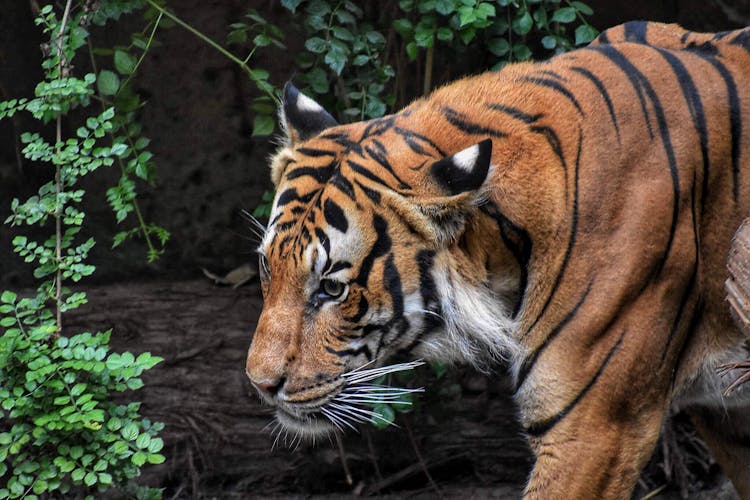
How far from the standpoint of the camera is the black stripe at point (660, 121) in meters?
2.96

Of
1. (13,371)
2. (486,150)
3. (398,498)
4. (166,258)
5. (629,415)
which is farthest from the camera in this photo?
(166,258)

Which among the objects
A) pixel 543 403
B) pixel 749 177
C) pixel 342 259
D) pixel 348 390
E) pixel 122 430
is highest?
pixel 749 177

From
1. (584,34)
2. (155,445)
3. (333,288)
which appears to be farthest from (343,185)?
(584,34)

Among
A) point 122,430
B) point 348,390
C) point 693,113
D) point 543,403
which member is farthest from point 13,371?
point 693,113

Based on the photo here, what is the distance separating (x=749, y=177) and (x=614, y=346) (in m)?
0.73

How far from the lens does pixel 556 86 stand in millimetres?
3146

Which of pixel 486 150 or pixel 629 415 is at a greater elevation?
pixel 486 150

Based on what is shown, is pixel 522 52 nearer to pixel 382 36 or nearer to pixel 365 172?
pixel 382 36

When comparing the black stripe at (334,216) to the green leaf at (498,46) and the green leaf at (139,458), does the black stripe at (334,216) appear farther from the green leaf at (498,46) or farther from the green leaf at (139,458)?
the green leaf at (498,46)

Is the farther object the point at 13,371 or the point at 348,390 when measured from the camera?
the point at 13,371

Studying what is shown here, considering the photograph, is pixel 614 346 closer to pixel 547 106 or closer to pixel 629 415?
pixel 629 415

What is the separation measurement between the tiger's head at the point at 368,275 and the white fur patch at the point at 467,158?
24 mm

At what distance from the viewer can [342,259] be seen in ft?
9.68

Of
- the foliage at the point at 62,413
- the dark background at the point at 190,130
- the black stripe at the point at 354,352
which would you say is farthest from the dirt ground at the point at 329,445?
the black stripe at the point at 354,352
